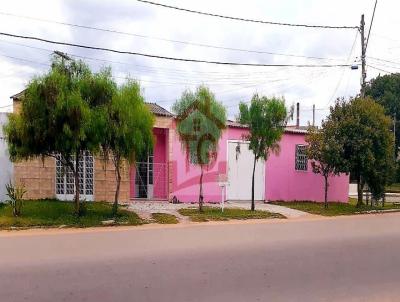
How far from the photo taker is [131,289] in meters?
6.50

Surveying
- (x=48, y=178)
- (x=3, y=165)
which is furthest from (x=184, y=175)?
(x=3, y=165)

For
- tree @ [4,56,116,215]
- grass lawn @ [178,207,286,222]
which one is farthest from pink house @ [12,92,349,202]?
tree @ [4,56,116,215]

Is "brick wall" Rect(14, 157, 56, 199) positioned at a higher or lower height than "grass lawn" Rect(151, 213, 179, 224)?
higher

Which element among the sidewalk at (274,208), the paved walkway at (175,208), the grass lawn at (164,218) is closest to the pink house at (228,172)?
the sidewalk at (274,208)

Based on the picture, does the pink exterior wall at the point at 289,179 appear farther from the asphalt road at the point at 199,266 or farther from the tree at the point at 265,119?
the asphalt road at the point at 199,266

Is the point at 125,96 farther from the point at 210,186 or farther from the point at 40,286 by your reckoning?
the point at 40,286

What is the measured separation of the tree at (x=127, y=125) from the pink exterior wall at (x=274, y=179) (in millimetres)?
4228

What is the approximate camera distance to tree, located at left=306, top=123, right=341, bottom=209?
2034cm

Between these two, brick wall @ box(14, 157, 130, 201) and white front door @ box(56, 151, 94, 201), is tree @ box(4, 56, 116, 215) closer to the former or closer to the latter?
brick wall @ box(14, 157, 130, 201)

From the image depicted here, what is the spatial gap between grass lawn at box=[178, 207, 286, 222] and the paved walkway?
39 cm

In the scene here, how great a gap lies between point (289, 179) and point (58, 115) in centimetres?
1307

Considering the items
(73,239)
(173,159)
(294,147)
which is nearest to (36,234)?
(73,239)

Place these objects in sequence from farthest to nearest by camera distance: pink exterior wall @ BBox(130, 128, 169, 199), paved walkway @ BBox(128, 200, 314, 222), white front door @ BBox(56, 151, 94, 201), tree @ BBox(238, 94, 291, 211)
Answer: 1. pink exterior wall @ BBox(130, 128, 169, 199)
2. white front door @ BBox(56, 151, 94, 201)
3. tree @ BBox(238, 94, 291, 211)
4. paved walkway @ BBox(128, 200, 314, 222)

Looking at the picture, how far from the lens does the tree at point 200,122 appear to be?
17312 mm
